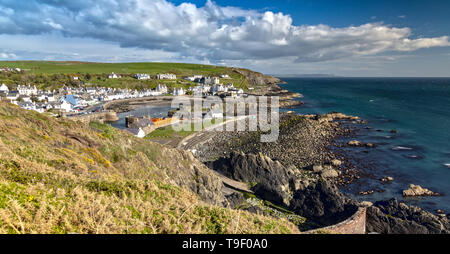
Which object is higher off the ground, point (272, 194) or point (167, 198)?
point (167, 198)

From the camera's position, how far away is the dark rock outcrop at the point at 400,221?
17.0 m

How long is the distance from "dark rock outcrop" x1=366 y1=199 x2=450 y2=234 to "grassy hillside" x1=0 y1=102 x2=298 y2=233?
10.5 metres

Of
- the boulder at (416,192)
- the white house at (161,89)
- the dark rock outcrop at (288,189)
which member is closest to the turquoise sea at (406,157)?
the boulder at (416,192)

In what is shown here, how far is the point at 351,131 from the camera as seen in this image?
52.9m

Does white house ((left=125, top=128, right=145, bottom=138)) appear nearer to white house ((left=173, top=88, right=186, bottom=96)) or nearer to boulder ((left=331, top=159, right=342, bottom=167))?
boulder ((left=331, top=159, right=342, bottom=167))

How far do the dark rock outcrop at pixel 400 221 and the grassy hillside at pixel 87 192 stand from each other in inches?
413

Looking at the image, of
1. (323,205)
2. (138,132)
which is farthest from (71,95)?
(323,205)

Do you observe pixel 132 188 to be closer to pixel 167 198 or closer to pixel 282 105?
pixel 167 198

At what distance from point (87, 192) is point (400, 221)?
19754 mm

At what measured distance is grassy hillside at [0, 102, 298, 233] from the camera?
232 inches

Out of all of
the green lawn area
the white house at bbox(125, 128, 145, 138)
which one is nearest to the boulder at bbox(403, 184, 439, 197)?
the green lawn area
